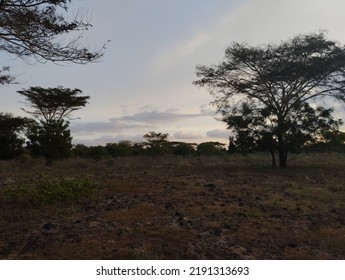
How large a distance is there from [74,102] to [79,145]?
14.5m

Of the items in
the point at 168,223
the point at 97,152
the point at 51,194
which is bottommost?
the point at 168,223

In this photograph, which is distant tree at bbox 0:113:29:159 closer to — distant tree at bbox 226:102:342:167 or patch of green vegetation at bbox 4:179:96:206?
distant tree at bbox 226:102:342:167

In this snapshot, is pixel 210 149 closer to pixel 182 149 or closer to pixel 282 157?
pixel 182 149

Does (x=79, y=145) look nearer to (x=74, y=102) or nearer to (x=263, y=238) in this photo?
(x=74, y=102)

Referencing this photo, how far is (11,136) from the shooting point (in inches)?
1305

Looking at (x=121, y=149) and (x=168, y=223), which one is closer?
(x=168, y=223)

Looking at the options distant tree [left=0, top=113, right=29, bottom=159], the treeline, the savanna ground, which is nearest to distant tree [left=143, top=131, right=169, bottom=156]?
the treeline

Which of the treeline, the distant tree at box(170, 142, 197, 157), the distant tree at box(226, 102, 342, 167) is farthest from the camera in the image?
the distant tree at box(170, 142, 197, 157)

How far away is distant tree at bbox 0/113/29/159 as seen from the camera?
108 ft

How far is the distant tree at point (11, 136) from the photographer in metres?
32.9

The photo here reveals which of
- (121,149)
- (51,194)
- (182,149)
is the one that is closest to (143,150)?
(121,149)

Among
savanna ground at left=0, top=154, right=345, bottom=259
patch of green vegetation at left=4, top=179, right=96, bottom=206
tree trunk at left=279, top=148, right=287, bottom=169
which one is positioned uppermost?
tree trunk at left=279, top=148, right=287, bottom=169

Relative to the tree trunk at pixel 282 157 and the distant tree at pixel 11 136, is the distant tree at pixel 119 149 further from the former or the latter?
the tree trunk at pixel 282 157

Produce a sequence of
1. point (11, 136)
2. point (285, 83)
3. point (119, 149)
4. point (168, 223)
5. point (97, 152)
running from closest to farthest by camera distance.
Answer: point (168, 223) < point (285, 83) < point (11, 136) < point (97, 152) < point (119, 149)
